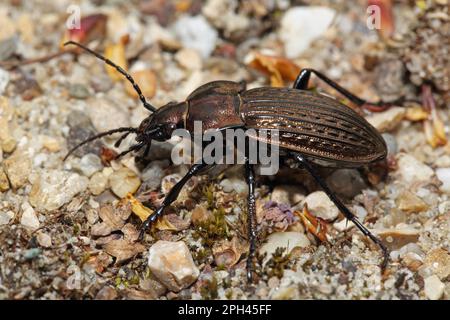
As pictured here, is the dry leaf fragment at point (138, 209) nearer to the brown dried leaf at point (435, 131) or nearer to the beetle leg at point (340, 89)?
the beetle leg at point (340, 89)

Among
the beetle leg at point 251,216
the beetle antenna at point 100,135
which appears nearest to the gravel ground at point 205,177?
the beetle leg at point 251,216

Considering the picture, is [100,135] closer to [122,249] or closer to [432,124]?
[122,249]

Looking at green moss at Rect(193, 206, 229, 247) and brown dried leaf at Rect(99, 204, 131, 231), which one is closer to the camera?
green moss at Rect(193, 206, 229, 247)

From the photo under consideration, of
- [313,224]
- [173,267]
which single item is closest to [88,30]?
[173,267]

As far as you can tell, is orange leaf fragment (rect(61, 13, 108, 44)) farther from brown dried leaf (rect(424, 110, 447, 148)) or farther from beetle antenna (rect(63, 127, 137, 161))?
brown dried leaf (rect(424, 110, 447, 148))

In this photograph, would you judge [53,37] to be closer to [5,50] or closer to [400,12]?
[5,50]

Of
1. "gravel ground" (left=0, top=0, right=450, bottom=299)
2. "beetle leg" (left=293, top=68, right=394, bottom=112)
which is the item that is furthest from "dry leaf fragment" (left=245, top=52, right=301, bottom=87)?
"beetle leg" (left=293, top=68, right=394, bottom=112)
